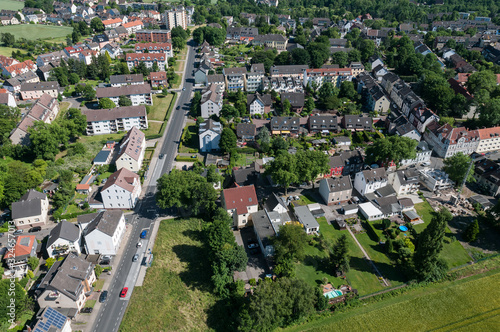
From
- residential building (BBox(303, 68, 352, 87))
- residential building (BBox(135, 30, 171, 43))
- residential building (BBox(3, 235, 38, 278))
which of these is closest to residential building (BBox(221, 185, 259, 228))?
residential building (BBox(3, 235, 38, 278))

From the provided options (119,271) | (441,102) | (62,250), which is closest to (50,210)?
(62,250)

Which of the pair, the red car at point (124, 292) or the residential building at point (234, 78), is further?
the residential building at point (234, 78)

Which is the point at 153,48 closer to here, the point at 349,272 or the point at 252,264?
the point at 252,264

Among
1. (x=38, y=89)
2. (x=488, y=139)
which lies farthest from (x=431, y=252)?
(x=38, y=89)

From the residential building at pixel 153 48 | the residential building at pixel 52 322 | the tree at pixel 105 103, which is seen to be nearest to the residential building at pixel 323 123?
the tree at pixel 105 103

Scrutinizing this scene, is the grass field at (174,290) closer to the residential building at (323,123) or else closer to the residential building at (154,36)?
the residential building at (323,123)

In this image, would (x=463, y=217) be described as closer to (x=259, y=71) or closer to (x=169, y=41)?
(x=259, y=71)
